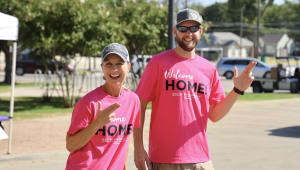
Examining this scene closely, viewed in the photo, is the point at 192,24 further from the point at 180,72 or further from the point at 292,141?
the point at 292,141

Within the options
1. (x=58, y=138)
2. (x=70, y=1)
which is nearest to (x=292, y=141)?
(x=58, y=138)

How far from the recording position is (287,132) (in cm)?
1174

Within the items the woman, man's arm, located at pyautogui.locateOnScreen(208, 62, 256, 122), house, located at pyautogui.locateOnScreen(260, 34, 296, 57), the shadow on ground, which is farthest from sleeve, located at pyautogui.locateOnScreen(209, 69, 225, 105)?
house, located at pyautogui.locateOnScreen(260, 34, 296, 57)

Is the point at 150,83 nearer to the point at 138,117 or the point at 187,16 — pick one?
the point at 138,117

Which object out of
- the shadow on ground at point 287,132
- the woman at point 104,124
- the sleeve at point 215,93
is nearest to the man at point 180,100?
the sleeve at point 215,93

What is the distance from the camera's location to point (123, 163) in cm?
349

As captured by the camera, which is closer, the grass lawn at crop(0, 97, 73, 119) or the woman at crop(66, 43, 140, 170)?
the woman at crop(66, 43, 140, 170)

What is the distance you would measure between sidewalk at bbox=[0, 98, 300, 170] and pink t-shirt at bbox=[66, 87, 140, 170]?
464 cm

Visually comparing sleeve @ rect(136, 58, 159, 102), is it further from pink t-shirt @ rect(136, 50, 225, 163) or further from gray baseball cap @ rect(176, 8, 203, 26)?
gray baseball cap @ rect(176, 8, 203, 26)

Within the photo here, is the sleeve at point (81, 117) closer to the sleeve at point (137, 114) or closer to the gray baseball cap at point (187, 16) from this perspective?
the sleeve at point (137, 114)

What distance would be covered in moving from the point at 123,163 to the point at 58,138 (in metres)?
7.16

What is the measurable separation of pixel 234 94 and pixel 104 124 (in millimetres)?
1270

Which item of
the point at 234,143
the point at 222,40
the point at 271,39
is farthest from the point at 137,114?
the point at 271,39

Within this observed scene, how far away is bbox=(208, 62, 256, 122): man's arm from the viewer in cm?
392
